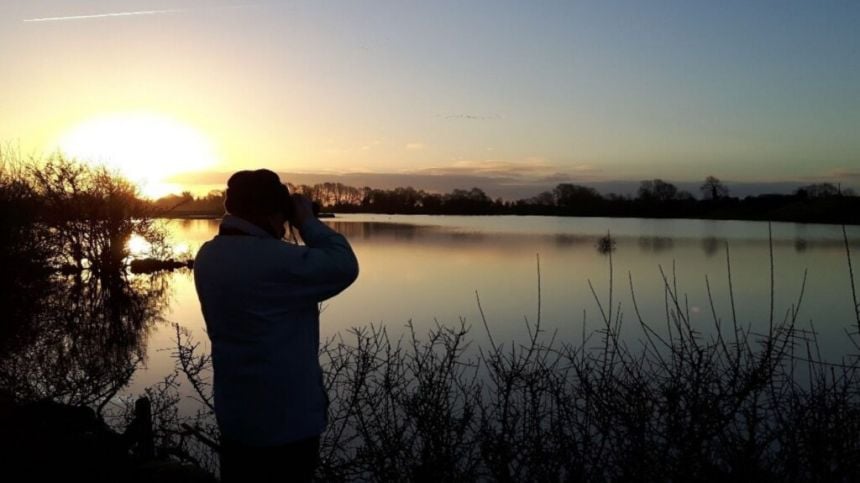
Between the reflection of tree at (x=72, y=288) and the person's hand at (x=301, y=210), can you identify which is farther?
the reflection of tree at (x=72, y=288)

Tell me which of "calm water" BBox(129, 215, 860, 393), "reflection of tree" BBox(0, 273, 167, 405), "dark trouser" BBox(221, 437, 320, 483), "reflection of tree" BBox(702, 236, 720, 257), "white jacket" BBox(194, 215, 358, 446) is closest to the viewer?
"white jacket" BBox(194, 215, 358, 446)

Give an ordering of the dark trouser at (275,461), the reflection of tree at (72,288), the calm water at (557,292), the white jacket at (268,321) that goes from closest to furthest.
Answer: the white jacket at (268,321) < the dark trouser at (275,461) < the reflection of tree at (72,288) < the calm water at (557,292)

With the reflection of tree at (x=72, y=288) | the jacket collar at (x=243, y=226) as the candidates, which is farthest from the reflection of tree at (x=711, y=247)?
the jacket collar at (x=243, y=226)

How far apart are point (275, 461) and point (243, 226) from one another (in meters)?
0.76

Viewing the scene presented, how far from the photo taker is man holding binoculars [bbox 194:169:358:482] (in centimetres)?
209

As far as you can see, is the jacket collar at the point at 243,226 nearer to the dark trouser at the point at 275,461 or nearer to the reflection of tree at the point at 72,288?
the dark trouser at the point at 275,461

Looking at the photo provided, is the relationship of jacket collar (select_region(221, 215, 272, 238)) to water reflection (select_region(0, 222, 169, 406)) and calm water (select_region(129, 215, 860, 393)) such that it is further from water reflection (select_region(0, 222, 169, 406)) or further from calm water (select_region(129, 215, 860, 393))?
calm water (select_region(129, 215, 860, 393))

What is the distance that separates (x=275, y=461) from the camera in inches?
87.0

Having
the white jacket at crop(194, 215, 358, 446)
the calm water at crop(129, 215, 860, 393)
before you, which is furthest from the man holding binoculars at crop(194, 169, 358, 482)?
the calm water at crop(129, 215, 860, 393)

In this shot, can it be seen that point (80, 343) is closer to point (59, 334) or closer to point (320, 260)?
point (59, 334)

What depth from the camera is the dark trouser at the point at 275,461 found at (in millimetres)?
2207

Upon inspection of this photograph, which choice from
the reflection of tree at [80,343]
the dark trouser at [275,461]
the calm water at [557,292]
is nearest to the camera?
the dark trouser at [275,461]

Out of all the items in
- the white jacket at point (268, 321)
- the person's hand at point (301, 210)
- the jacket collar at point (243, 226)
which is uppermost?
the person's hand at point (301, 210)

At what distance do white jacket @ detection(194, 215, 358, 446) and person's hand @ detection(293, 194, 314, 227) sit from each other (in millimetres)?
65
